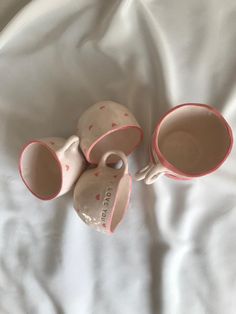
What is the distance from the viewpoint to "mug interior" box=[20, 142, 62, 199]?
2.62 feet

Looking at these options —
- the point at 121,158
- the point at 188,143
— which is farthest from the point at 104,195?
the point at 188,143

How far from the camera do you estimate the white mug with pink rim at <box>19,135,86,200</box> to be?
2.48 feet

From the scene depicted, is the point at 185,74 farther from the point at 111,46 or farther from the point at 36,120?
the point at 36,120

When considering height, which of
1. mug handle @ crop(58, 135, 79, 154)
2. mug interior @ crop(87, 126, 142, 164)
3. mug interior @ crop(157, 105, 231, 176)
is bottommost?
mug interior @ crop(157, 105, 231, 176)

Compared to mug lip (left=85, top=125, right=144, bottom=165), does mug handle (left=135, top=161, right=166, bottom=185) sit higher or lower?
lower

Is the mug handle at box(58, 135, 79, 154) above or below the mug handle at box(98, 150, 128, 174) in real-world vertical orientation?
above

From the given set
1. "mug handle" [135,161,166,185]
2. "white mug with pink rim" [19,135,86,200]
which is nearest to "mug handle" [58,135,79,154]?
"white mug with pink rim" [19,135,86,200]

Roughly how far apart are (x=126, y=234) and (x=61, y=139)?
208mm

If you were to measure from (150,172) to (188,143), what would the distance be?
0.12m

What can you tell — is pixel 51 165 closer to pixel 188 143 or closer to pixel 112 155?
pixel 112 155

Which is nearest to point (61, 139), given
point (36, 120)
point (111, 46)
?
point (36, 120)

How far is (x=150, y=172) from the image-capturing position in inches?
29.3

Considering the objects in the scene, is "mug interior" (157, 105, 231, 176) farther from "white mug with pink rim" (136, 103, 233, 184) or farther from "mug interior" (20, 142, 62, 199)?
"mug interior" (20, 142, 62, 199)

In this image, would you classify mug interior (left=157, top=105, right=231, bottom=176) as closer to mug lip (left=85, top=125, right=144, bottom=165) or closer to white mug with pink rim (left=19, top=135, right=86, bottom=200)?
mug lip (left=85, top=125, right=144, bottom=165)
